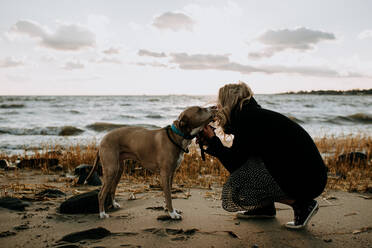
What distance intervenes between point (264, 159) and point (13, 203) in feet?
12.7

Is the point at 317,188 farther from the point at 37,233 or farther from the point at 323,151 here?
the point at 323,151

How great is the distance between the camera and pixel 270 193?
4.00 meters

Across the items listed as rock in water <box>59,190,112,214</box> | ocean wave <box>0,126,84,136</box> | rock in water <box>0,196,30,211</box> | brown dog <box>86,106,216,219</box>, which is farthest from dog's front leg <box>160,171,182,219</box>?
ocean wave <box>0,126,84,136</box>

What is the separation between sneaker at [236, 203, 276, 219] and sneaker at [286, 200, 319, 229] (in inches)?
15.8

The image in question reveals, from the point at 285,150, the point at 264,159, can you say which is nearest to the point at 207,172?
the point at 264,159

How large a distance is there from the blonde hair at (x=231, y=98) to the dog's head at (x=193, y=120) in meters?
0.56

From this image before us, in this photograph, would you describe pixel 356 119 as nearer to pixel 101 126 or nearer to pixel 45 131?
pixel 101 126

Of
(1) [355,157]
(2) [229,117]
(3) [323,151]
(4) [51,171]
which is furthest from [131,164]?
(3) [323,151]

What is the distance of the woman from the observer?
3.82 metres

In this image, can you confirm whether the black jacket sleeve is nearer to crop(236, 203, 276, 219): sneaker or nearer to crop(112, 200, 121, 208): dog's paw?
crop(236, 203, 276, 219): sneaker

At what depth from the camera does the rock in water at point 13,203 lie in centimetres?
455

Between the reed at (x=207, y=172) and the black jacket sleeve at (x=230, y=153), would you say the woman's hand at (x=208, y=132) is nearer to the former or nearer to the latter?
the black jacket sleeve at (x=230, y=153)

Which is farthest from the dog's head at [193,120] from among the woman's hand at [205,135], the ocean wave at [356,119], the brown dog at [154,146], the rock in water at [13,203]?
the ocean wave at [356,119]

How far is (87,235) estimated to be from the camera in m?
3.57
